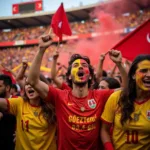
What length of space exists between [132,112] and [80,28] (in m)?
27.9

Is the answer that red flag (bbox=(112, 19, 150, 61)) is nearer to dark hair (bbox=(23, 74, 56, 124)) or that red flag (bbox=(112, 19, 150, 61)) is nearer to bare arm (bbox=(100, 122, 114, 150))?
dark hair (bbox=(23, 74, 56, 124))

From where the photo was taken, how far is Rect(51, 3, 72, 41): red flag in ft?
16.1

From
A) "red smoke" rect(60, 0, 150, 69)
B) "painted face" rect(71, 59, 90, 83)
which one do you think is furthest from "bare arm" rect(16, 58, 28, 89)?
"red smoke" rect(60, 0, 150, 69)

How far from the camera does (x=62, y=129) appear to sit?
9.28 ft

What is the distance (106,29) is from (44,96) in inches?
943

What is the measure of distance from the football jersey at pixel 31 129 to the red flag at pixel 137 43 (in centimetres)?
214

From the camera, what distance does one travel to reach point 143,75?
2.73m

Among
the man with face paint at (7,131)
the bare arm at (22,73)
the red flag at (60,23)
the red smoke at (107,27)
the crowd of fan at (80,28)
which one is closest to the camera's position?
the man with face paint at (7,131)

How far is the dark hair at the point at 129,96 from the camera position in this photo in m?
2.62

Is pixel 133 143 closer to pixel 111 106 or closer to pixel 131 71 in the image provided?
pixel 111 106

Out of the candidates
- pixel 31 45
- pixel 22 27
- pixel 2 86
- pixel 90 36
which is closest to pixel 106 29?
pixel 90 36

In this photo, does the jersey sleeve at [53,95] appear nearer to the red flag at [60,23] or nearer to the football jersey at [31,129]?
the football jersey at [31,129]

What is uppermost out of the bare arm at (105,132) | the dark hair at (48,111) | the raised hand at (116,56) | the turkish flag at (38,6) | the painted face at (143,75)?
the turkish flag at (38,6)

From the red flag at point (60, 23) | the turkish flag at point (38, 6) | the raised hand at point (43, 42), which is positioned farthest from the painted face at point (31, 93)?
the turkish flag at point (38, 6)
